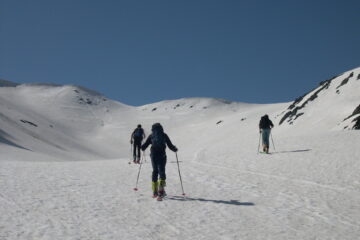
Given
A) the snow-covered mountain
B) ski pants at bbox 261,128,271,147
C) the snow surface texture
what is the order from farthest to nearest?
the snow-covered mountain → ski pants at bbox 261,128,271,147 → the snow surface texture

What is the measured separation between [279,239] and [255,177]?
6771 millimetres

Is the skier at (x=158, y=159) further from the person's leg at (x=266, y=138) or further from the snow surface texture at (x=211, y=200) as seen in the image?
the person's leg at (x=266, y=138)

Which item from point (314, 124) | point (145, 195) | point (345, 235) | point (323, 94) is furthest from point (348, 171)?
point (323, 94)

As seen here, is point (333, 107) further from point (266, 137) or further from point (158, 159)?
point (158, 159)

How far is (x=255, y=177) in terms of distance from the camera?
12828 mm

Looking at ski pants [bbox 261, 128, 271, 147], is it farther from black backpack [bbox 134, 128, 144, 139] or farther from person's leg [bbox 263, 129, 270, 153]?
black backpack [bbox 134, 128, 144, 139]

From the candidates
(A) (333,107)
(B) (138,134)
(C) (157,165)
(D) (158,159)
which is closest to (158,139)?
(D) (158,159)

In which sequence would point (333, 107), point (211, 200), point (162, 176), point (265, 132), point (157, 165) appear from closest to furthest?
1. point (211, 200)
2. point (162, 176)
3. point (157, 165)
4. point (265, 132)
5. point (333, 107)

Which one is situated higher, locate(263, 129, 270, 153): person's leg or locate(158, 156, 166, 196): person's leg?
locate(263, 129, 270, 153): person's leg

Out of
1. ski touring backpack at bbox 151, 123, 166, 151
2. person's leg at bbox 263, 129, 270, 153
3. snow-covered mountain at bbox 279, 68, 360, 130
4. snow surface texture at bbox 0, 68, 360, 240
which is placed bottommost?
snow surface texture at bbox 0, 68, 360, 240

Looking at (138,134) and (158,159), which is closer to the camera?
(158,159)

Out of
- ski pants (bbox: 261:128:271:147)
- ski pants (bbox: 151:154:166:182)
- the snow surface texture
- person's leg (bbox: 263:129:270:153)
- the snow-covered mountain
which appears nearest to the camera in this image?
the snow surface texture

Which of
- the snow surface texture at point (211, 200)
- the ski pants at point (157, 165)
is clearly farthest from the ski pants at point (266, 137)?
the ski pants at point (157, 165)

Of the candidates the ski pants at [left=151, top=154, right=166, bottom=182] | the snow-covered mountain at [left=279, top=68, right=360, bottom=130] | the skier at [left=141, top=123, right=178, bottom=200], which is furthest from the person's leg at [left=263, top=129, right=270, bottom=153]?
the snow-covered mountain at [left=279, top=68, right=360, bottom=130]
